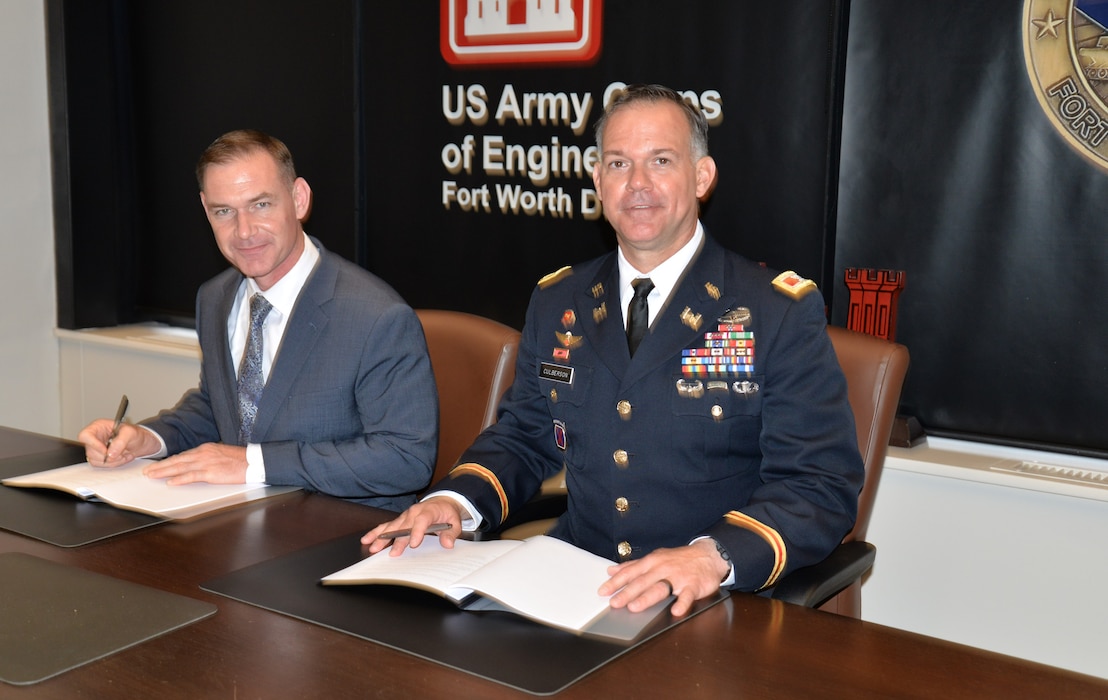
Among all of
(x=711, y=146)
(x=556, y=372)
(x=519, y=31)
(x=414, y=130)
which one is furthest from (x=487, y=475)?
(x=414, y=130)

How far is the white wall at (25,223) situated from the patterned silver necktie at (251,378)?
2.59 metres

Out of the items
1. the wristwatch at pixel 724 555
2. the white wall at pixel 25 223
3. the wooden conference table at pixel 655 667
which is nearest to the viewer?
the wooden conference table at pixel 655 667

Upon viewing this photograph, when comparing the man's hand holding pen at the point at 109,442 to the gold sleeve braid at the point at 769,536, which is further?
the man's hand holding pen at the point at 109,442

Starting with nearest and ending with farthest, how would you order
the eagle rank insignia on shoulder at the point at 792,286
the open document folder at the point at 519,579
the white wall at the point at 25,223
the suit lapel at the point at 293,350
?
the open document folder at the point at 519,579 → the eagle rank insignia on shoulder at the point at 792,286 → the suit lapel at the point at 293,350 → the white wall at the point at 25,223

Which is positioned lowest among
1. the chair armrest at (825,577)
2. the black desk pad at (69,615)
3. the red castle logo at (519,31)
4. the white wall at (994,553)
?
A: the white wall at (994,553)

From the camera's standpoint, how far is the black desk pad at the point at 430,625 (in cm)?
123

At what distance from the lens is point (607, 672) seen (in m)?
1.23

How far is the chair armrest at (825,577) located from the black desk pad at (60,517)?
3.38 ft

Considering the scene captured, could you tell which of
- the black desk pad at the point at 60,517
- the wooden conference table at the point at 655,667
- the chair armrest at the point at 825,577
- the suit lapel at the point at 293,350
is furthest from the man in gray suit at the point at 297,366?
the chair armrest at the point at 825,577

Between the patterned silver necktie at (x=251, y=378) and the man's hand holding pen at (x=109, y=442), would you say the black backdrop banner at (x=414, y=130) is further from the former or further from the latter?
the man's hand holding pen at (x=109, y=442)

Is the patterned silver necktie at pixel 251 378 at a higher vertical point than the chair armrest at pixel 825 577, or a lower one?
higher

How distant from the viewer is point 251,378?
229 centimetres

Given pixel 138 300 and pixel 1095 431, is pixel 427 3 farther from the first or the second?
pixel 1095 431

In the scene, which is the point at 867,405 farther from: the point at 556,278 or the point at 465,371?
the point at 465,371
